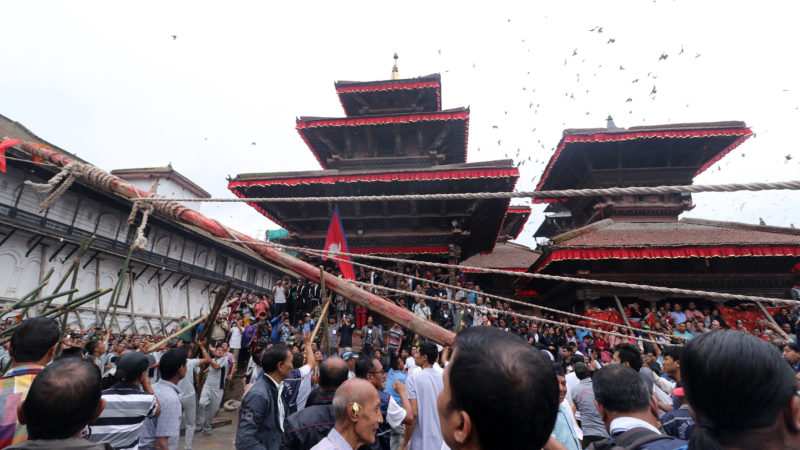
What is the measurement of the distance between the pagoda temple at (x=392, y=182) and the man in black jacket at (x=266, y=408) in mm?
7146

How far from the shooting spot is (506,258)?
1712cm

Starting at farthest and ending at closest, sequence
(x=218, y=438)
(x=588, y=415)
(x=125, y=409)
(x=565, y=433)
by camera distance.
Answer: (x=218, y=438) → (x=588, y=415) → (x=565, y=433) → (x=125, y=409)

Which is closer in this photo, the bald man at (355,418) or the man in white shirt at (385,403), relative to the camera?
the bald man at (355,418)

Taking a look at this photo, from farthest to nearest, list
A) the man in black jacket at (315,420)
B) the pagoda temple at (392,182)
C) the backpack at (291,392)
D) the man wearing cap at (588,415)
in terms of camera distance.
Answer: the pagoda temple at (392,182) → the backpack at (291,392) → the man wearing cap at (588,415) → the man in black jacket at (315,420)

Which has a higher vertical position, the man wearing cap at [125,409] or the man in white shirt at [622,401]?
the man in white shirt at [622,401]

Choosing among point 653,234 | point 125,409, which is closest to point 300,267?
point 125,409

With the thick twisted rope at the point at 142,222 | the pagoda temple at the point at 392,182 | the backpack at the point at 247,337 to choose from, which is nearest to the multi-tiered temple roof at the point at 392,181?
the pagoda temple at the point at 392,182

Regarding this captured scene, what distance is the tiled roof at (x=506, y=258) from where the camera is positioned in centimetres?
1601

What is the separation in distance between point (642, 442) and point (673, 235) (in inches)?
444

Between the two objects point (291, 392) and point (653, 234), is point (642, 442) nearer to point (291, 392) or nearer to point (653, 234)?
point (291, 392)

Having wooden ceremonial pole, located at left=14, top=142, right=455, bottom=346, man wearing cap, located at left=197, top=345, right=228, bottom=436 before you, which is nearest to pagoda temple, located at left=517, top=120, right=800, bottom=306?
wooden ceremonial pole, located at left=14, top=142, right=455, bottom=346

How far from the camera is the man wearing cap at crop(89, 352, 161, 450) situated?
2473mm

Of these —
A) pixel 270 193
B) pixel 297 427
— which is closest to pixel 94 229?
pixel 270 193

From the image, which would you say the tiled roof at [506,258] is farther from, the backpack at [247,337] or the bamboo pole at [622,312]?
the backpack at [247,337]
